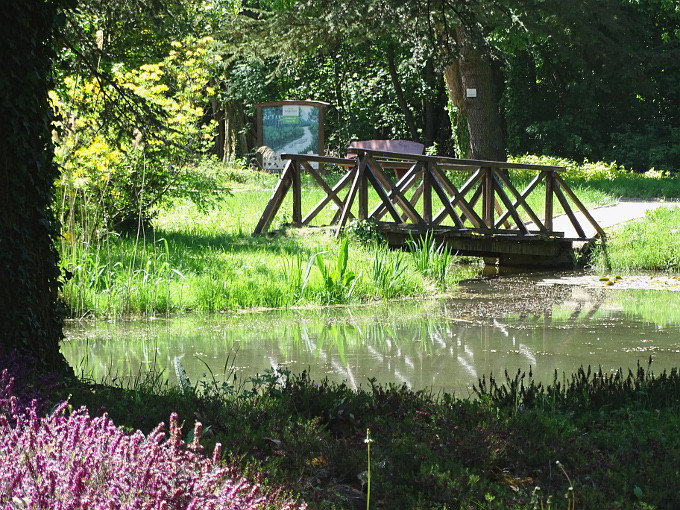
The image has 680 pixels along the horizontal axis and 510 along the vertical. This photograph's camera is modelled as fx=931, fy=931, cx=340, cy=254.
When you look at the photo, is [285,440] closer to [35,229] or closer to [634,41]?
[35,229]

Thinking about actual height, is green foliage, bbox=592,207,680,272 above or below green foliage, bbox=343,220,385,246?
below

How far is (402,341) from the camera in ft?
27.5

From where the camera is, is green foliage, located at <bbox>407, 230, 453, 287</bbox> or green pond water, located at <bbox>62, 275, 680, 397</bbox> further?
green foliage, located at <bbox>407, 230, 453, 287</bbox>

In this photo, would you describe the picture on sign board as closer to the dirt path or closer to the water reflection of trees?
the dirt path

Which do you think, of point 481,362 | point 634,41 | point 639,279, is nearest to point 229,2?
point 634,41

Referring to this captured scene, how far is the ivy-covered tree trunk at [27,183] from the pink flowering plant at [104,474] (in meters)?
2.16

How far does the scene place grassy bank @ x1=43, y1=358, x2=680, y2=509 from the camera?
3438mm

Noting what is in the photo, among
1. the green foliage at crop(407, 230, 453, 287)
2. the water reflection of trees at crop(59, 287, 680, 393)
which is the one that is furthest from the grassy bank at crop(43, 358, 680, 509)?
the green foliage at crop(407, 230, 453, 287)

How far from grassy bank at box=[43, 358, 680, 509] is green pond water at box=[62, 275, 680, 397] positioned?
1.24 m

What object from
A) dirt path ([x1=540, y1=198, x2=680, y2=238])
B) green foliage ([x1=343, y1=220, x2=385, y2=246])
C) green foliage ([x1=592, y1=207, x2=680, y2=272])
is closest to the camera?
green foliage ([x1=343, y1=220, x2=385, y2=246])

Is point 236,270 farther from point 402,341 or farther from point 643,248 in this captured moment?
point 643,248

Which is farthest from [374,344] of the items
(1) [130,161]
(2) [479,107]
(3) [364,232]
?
(2) [479,107]

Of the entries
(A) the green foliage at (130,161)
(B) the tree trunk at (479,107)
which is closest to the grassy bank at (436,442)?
(A) the green foliage at (130,161)

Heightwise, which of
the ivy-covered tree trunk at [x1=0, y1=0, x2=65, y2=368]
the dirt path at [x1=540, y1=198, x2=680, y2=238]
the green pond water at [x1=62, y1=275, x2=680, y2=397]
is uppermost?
the ivy-covered tree trunk at [x1=0, y1=0, x2=65, y2=368]
